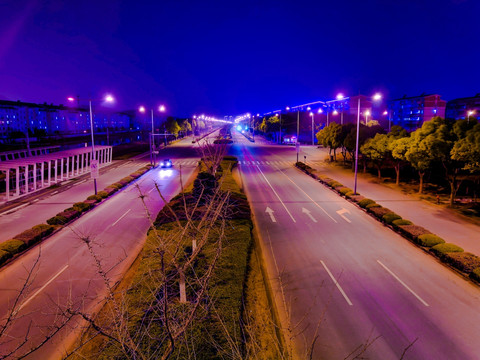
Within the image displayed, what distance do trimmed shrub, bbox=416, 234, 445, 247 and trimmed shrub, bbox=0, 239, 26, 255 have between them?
24062 mm

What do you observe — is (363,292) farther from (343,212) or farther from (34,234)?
(34,234)

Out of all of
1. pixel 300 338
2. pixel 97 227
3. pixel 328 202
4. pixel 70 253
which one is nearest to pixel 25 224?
pixel 97 227

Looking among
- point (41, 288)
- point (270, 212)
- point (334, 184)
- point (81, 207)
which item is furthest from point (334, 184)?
point (41, 288)

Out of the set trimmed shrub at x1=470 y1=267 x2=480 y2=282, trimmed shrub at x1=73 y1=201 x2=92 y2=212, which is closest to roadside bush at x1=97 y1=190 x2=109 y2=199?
trimmed shrub at x1=73 y1=201 x2=92 y2=212

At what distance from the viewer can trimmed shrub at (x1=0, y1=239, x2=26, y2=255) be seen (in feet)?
62.5

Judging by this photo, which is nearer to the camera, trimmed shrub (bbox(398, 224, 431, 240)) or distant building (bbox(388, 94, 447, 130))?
trimmed shrub (bbox(398, 224, 431, 240))

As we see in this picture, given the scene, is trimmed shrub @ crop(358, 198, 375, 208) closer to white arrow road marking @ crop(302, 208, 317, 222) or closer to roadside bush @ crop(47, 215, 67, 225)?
white arrow road marking @ crop(302, 208, 317, 222)

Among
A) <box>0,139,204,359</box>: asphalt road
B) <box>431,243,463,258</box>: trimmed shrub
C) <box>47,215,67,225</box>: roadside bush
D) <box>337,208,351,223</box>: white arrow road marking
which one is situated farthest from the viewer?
<box>337,208,351,223</box>: white arrow road marking

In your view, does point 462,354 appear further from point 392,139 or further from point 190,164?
point 190,164

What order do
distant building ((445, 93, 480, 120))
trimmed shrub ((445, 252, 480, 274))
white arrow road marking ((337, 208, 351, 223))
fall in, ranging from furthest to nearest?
distant building ((445, 93, 480, 120))
white arrow road marking ((337, 208, 351, 223))
trimmed shrub ((445, 252, 480, 274))

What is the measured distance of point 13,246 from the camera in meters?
19.4

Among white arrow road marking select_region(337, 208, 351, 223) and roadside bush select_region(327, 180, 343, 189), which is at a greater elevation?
roadside bush select_region(327, 180, 343, 189)

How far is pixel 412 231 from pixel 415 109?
123830 mm

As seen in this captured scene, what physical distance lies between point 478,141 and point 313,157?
4437cm
